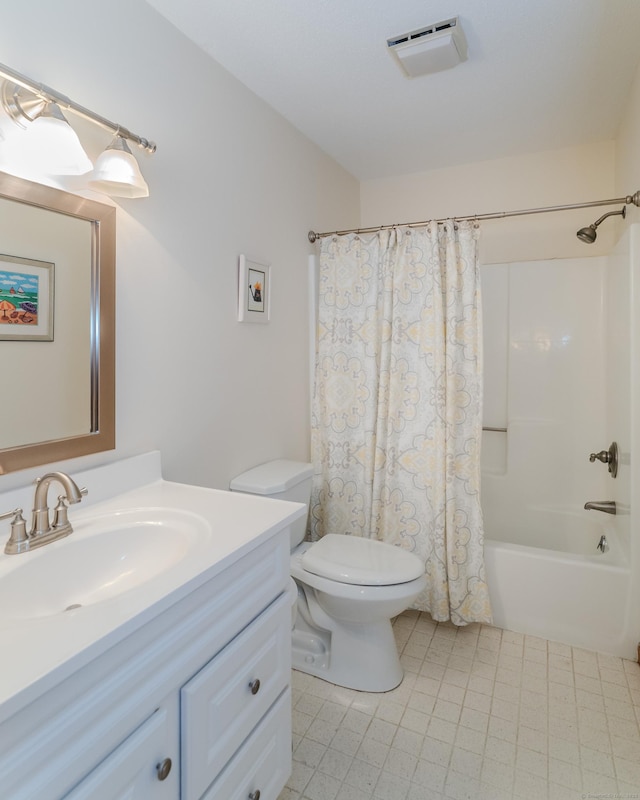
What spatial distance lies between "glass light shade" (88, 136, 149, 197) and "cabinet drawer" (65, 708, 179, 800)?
1.17 meters

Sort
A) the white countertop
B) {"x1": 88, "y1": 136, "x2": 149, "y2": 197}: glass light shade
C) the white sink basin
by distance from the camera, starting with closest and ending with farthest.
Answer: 1. the white countertop
2. the white sink basin
3. {"x1": 88, "y1": 136, "x2": 149, "y2": 197}: glass light shade

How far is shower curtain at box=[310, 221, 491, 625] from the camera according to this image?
2.01 m

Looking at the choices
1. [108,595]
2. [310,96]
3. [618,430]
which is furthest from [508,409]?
[108,595]

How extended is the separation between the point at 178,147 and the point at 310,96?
2.50ft

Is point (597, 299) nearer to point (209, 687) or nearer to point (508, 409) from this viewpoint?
point (508, 409)

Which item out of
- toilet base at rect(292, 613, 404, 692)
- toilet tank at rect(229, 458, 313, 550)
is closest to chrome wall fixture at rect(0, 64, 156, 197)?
toilet tank at rect(229, 458, 313, 550)

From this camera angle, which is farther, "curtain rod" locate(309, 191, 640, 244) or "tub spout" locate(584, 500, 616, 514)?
"tub spout" locate(584, 500, 616, 514)

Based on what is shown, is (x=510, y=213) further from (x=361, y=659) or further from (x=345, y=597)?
(x=361, y=659)

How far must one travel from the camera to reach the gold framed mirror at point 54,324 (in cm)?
111

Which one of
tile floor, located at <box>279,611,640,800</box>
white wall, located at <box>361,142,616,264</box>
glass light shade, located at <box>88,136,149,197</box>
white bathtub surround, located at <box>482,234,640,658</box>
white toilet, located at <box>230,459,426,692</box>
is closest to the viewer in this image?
glass light shade, located at <box>88,136,149,197</box>

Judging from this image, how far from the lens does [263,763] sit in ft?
3.60

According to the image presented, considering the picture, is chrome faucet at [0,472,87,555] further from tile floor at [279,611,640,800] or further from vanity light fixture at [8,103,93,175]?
tile floor at [279,611,640,800]

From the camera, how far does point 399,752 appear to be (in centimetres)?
146

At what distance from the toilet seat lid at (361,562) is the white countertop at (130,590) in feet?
1.93
